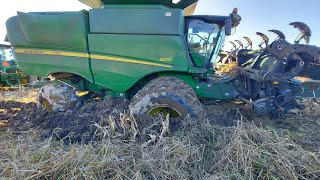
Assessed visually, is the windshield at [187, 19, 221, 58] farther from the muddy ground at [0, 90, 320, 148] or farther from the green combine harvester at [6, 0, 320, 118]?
the muddy ground at [0, 90, 320, 148]

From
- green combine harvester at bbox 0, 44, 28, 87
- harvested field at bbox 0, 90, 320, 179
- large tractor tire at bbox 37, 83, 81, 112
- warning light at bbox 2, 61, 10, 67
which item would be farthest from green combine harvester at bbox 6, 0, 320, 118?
warning light at bbox 2, 61, 10, 67

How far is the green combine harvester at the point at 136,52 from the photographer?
13.6 ft

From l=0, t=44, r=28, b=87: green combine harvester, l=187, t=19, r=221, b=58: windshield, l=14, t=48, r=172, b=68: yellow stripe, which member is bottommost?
l=0, t=44, r=28, b=87: green combine harvester

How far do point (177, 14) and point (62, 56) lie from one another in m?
2.12

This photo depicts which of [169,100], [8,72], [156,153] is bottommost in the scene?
[8,72]

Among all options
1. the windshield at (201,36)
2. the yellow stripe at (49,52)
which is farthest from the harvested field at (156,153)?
the windshield at (201,36)

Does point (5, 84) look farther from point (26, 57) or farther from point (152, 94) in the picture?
point (152, 94)

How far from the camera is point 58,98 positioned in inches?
174

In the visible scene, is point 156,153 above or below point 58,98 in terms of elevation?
below

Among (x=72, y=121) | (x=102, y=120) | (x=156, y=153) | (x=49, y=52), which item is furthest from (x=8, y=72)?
(x=156, y=153)

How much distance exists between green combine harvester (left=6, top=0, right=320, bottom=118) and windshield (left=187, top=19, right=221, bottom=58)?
0.02 metres

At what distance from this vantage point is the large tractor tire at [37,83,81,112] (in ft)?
14.4

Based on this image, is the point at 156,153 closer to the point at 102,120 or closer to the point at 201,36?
the point at 102,120

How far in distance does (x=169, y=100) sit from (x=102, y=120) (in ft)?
3.18
